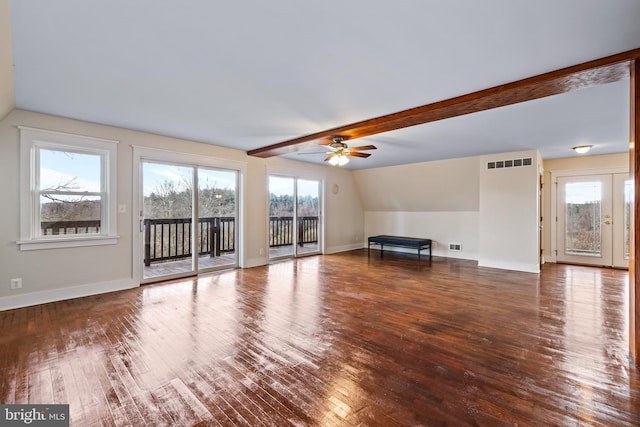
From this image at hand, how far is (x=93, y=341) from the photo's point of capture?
267cm

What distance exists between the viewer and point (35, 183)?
366 centimetres

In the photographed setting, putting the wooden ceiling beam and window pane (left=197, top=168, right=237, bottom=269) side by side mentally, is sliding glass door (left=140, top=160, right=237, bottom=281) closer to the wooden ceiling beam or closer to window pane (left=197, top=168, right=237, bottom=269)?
window pane (left=197, top=168, right=237, bottom=269)

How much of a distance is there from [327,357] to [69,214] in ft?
13.2

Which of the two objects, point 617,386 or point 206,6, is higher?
point 206,6

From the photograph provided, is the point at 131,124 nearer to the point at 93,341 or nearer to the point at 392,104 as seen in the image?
the point at 93,341

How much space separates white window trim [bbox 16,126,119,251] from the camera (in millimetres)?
3553

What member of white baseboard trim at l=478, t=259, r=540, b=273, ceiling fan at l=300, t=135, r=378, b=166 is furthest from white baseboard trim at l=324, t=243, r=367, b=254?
ceiling fan at l=300, t=135, r=378, b=166

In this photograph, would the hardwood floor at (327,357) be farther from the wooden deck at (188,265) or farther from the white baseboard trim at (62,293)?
the wooden deck at (188,265)

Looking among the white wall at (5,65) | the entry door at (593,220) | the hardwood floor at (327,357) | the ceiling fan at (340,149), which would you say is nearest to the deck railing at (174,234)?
the hardwood floor at (327,357)

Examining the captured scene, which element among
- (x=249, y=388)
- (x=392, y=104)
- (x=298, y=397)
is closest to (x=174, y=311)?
(x=249, y=388)

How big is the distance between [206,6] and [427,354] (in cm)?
304

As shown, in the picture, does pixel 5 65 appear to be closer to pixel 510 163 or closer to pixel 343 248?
pixel 343 248

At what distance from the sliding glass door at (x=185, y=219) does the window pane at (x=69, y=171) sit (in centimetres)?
65

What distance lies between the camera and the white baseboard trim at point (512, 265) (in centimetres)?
558
